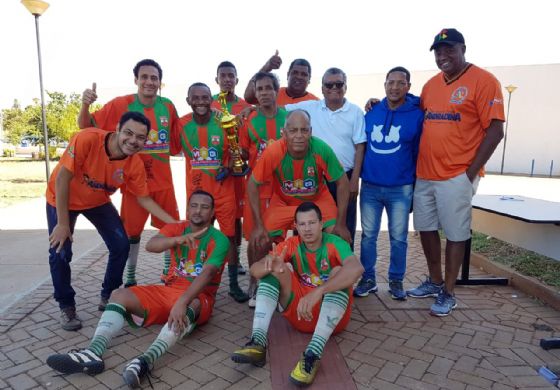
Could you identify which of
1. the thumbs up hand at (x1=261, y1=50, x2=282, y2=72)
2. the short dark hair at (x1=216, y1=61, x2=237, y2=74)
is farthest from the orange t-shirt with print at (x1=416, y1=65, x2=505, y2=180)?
the short dark hair at (x1=216, y1=61, x2=237, y2=74)

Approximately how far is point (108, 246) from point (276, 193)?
1576mm

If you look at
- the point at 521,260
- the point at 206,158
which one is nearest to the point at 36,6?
the point at 206,158

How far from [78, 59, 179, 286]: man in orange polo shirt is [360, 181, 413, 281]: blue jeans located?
1988 millimetres

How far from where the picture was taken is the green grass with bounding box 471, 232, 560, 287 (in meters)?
4.61

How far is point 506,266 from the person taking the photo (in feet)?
16.3

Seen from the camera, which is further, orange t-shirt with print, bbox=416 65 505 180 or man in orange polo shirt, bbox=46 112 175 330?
orange t-shirt with print, bbox=416 65 505 180

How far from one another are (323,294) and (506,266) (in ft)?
10.9

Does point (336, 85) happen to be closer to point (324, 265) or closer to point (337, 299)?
point (324, 265)

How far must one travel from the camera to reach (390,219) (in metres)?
3.94

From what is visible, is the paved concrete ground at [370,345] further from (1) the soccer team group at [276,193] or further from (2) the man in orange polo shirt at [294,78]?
(2) the man in orange polo shirt at [294,78]

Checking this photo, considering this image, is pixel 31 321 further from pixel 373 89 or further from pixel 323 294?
pixel 373 89

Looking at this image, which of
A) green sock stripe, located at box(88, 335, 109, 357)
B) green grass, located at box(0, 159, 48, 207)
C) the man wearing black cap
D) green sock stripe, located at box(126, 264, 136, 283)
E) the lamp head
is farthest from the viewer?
green grass, located at box(0, 159, 48, 207)

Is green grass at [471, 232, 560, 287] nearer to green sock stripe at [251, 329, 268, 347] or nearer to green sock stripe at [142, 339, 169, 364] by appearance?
green sock stripe at [251, 329, 268, 347]

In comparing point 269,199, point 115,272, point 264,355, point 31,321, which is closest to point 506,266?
point 269,199
